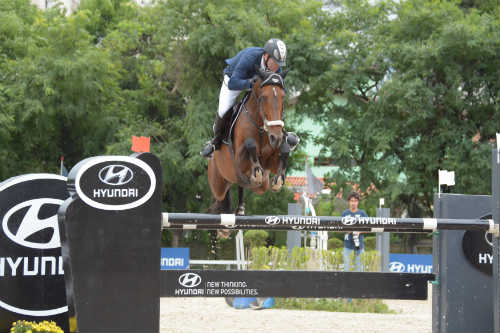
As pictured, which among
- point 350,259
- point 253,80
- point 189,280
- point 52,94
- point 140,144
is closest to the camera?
point 140,144

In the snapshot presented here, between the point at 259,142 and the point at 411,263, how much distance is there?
253 inches

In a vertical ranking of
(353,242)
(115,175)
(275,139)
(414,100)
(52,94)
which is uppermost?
(52,94)

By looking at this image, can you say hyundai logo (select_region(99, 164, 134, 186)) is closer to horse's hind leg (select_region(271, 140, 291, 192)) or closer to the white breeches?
horse's hind leg (select_region(271, 140, 291, 192))

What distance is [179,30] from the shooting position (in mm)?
15305

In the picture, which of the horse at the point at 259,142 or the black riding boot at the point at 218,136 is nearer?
the horse at the point at 259,142

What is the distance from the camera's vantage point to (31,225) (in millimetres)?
4262

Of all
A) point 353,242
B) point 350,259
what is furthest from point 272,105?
point 353,242

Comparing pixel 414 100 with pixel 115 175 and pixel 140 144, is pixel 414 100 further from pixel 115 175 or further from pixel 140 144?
pixel 115 175

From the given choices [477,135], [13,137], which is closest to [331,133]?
[477,135]

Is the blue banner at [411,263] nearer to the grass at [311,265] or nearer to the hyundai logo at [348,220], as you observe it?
the grass at [311,265]

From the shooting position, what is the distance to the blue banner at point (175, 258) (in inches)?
433

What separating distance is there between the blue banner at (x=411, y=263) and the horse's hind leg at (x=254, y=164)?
627 centimetres

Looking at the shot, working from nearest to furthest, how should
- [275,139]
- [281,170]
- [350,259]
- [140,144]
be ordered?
[140,144], [275,139], [281,170], [350,259]

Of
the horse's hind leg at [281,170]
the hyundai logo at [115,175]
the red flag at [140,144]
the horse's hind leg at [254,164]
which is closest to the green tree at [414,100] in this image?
the horse's hind leg at [281,170]
